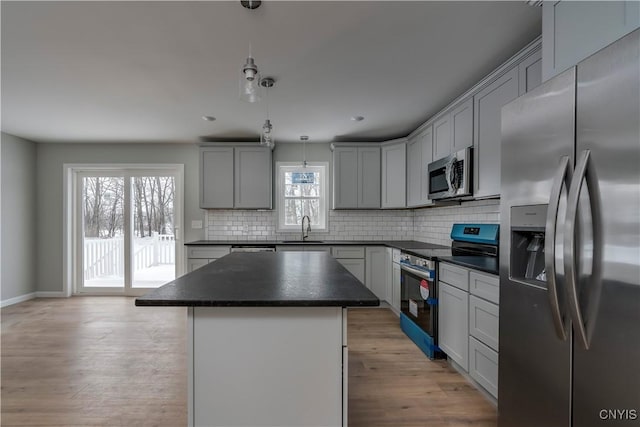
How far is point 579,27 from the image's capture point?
4.44 feet

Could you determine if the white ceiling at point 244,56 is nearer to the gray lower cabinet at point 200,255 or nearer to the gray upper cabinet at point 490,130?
the gray upper cabinet at point 490,130

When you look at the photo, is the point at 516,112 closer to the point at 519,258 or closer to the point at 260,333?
the point at 519,258

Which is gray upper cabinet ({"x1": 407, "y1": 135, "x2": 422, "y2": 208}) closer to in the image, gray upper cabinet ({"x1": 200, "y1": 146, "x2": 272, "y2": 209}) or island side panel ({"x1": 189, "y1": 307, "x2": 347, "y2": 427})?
gray upper cabinet ({"x1": 200, "y1": 146, "x2": 272, "y2": 209})

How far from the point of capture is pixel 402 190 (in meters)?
4.39

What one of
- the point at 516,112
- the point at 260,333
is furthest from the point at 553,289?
the point at 260,333

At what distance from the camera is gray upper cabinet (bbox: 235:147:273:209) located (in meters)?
4.59

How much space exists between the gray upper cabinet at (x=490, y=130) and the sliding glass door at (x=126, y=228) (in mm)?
4365

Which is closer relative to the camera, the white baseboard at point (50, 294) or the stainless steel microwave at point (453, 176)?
the stainless steel microwave at point (453, 176)

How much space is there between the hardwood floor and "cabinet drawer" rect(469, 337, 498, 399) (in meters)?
0.14

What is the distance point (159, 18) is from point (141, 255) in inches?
165

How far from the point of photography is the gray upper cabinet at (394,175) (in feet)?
14.4


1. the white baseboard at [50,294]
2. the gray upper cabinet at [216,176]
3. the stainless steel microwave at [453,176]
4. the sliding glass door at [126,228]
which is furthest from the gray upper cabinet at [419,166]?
the white baseboard at [50,294]

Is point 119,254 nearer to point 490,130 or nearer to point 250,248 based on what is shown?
point 250,248

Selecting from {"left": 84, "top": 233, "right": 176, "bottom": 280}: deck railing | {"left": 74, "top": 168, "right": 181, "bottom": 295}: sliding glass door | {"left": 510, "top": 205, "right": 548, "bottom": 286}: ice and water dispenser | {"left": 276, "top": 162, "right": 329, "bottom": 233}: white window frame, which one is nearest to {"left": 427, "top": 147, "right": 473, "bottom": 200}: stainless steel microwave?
{"left": 510, "top": 205, "right": 548, "bottom": 286}: ice and water dispenser
